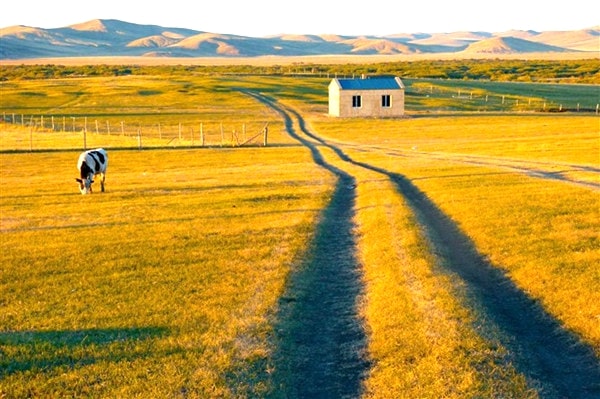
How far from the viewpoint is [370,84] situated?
78.8 metres

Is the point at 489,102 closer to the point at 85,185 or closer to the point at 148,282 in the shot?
the point at 85,185

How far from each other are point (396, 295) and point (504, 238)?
18.6 ft

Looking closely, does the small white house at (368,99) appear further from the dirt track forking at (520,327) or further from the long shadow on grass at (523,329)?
the long shadow on grass at (523,329)

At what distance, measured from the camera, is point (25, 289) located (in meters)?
14.9

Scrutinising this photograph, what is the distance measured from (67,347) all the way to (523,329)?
8.04m

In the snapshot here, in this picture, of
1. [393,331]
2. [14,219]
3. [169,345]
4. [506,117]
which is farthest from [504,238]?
[506,117]

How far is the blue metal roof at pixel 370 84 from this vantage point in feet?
255

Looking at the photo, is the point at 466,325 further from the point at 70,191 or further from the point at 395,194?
the point at 70,191

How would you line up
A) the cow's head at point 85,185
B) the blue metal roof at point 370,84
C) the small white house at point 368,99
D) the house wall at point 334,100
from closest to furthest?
1. the cow's head at point 85,185
2. the house wall at point 334,100
3. the small white house at point 368,99
4. the blue metal roof at point 370,84

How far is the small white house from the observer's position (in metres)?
77.2

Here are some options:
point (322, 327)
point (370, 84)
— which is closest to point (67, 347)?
point (322, 327)

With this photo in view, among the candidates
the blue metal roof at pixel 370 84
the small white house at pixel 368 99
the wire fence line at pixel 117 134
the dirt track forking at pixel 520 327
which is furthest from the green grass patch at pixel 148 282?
the blue metal roof at pixel 370 84

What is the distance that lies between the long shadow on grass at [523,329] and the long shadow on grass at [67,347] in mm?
6081

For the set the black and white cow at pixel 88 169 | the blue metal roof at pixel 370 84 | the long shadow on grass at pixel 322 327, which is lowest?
the long shadow on grass at pixel 322 327
